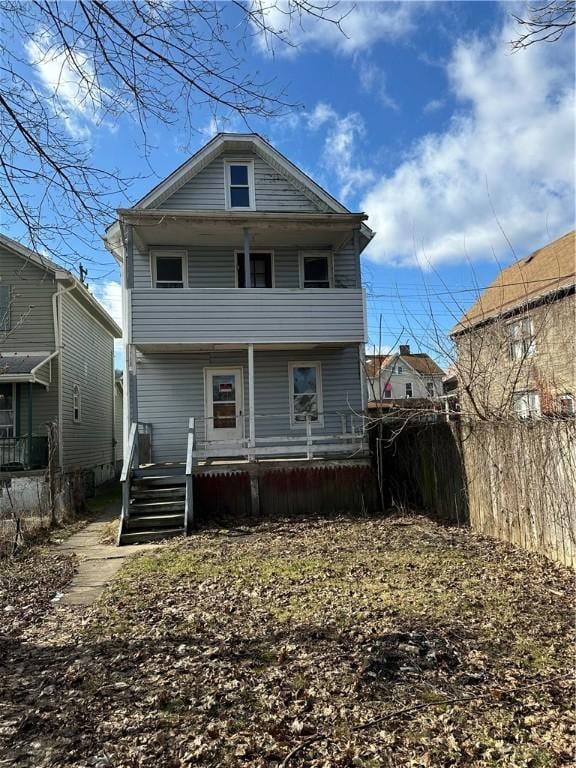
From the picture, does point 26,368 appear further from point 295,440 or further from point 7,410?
point 295,440

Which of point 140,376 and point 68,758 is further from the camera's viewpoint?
point 140,376

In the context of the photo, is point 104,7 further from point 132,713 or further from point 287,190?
point 287,190

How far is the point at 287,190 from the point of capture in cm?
1523

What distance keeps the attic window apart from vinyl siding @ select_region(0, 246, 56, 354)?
6.02 meters

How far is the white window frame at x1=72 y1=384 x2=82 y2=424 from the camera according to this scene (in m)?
17.9

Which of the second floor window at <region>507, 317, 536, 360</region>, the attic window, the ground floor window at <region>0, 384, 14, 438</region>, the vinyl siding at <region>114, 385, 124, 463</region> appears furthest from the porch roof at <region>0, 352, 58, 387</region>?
the second floor window at <region>507, 317, 536, 360</region>

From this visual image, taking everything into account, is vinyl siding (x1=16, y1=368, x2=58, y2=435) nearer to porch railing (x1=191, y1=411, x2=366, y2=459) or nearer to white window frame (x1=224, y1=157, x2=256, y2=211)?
porch railing (x1=191, y1=411, x2=366, y2=459)

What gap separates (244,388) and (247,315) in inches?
101

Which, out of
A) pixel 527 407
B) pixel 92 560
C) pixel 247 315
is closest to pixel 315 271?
pixel 247 315

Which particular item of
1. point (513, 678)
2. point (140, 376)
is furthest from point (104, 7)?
point (140, 376)

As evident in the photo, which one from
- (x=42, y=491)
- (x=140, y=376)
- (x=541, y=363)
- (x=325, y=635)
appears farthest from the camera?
(x=541, y=363)

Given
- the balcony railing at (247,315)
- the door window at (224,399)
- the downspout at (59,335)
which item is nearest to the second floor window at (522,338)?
the balcony railing at (247,315)

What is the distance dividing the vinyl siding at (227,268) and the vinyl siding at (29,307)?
3.65 metres

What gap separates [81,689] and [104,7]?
201 inches
